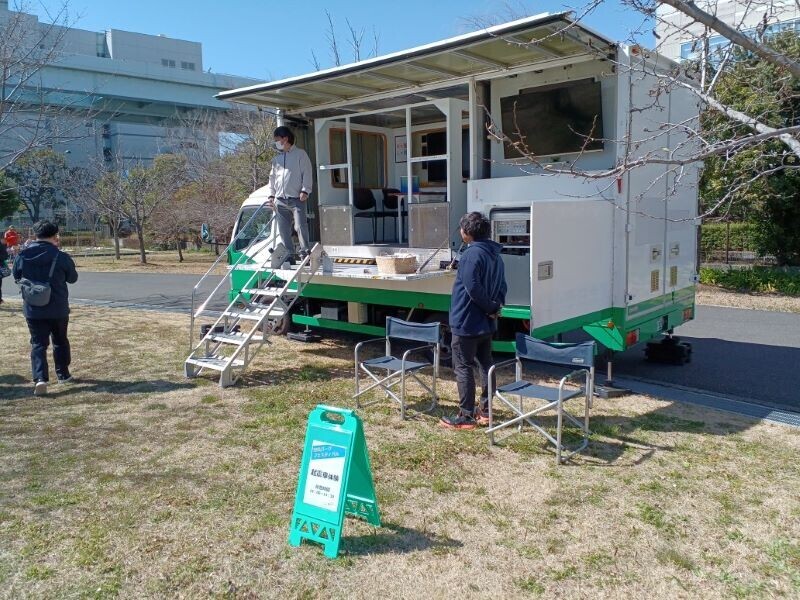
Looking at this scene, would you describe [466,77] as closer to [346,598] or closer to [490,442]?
[490,442]

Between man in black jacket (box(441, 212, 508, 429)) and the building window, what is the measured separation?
448 cm

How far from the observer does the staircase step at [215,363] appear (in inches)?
280

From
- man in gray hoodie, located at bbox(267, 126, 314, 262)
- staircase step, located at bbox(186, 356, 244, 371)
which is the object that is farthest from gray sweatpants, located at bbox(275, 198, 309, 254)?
staircase step, located at bbox(186, 356, 244, 371)

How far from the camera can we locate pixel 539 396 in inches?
198

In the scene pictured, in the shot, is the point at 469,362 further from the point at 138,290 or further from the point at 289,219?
the point at 138,290

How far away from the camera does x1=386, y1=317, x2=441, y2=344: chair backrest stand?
6113mm

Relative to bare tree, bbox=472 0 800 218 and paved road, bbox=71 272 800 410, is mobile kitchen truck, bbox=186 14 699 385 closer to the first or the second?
bare tree, bbox=472 0 800 218

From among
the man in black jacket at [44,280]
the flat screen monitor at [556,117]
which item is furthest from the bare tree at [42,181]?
the flat screen monitor at [556,117]

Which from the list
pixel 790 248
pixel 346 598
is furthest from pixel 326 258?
pixel 790 248

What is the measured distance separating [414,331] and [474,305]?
1.02m

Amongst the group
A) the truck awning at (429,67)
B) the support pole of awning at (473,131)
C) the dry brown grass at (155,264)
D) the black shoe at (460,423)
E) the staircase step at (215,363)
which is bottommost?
the black shoe at (460,423)

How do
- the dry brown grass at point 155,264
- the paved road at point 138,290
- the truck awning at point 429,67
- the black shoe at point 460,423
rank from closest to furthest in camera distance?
the black shoe at point 460,423, the truck awning at point 429,67, the paved road at point 138,290, the dry brown grass at point 155,264

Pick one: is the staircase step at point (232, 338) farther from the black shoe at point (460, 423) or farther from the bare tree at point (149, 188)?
the bare tree at point (149, 188)

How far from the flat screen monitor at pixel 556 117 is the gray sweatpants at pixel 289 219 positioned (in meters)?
2.55
